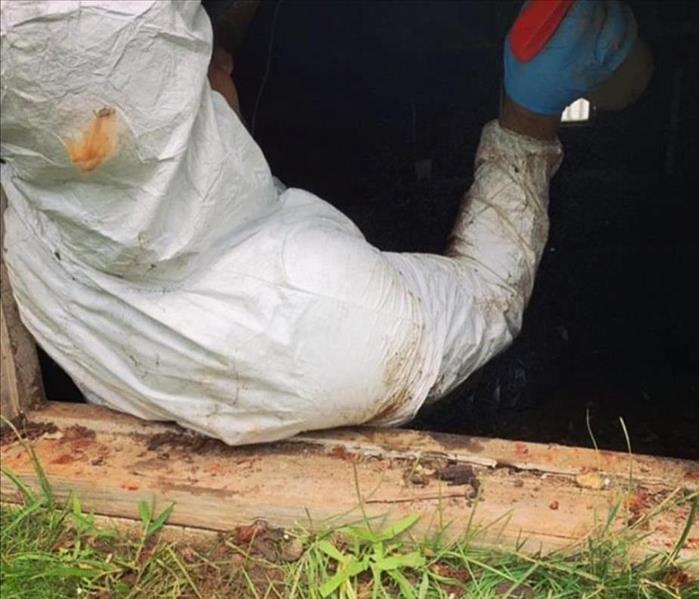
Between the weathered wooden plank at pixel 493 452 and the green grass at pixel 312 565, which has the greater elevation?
the weathered wooden plank at pixel 493 452

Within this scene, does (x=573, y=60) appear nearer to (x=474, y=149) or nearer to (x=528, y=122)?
(x=528, y=122)

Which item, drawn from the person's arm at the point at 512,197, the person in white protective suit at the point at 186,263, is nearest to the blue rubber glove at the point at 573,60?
the person's arm at the point at 512,197

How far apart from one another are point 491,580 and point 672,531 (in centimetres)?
24

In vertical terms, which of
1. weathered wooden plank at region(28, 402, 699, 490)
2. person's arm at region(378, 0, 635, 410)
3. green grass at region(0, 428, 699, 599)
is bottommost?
green grass at region(0, 428, 699, 599)

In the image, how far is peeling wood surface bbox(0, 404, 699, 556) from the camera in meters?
1.07

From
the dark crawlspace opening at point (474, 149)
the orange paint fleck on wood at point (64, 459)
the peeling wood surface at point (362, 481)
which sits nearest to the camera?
the peeling wood surface at point (362, 481)

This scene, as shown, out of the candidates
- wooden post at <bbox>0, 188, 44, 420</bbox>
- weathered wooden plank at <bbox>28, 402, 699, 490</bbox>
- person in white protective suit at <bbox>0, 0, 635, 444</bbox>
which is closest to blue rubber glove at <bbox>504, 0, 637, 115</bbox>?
person in white protective suit at <bbox>0, 0, 635, 444</bbox>

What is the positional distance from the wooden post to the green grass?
25 centimetres

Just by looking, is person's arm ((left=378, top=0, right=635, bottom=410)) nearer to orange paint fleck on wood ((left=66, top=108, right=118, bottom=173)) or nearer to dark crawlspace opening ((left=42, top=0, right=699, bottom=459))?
orange paint fleck on wood ((left=66, top=108, right=118, bottom=173))

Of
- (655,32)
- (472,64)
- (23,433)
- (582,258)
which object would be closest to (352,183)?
(472,64)

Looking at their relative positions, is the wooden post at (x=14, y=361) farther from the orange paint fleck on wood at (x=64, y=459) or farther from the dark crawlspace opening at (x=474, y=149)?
the dark crawlspace opening at (x=474, y=149)

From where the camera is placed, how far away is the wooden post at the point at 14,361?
1.34 meters

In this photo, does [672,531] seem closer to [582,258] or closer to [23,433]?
[23,433]

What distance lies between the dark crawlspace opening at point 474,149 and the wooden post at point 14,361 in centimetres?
120
